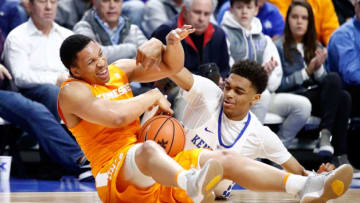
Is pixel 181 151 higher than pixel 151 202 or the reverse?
higher

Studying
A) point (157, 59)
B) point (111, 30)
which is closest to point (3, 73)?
point (111, 30)

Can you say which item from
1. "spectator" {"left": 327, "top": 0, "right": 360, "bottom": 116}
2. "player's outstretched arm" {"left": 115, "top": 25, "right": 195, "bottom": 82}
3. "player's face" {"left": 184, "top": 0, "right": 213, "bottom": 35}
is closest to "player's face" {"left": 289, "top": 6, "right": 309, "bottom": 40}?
"spectator" {"left": 327, "top": 0, "right": 360, "bottom": 116}

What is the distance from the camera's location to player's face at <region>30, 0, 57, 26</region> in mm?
6754

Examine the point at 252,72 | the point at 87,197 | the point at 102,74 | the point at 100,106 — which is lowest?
the point at 87,197

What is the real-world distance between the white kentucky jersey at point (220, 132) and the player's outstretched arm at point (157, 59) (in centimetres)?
47

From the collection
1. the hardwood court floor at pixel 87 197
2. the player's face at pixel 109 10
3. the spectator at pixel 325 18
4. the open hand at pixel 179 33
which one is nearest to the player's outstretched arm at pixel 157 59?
the open hand at pixel 179 33

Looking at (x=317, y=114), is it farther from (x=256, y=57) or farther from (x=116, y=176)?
(x=116, y=176)

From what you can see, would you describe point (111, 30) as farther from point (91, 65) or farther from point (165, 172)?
point (165, 172)

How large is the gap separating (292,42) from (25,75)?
3.03 m

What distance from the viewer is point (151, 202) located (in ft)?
13.5

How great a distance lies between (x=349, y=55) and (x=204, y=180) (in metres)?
4.64

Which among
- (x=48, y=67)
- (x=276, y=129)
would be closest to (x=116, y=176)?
(x=48, y=67)

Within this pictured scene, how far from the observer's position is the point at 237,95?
4809 mm

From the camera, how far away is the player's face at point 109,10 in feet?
23.1
